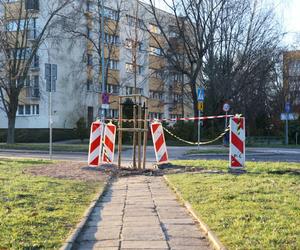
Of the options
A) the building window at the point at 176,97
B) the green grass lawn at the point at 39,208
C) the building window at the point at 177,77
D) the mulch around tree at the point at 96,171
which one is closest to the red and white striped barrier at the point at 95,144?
the mulch around tree at the point at 96,171

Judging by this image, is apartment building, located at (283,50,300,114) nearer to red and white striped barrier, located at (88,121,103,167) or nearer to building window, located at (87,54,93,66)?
building window, located at (87,54,93,66)

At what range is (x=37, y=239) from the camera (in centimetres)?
575

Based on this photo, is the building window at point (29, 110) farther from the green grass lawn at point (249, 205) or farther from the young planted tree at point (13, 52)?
the green grass lawn at point (249, 205)

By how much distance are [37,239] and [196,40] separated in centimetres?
3621

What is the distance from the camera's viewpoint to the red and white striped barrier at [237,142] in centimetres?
1300

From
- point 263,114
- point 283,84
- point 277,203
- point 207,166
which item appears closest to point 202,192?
point 277,203

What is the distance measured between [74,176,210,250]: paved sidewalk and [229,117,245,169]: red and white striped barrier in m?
3.46

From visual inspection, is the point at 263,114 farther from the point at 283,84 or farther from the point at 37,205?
the point at 37,205

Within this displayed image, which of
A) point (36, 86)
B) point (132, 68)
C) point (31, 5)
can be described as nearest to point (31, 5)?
point (31, 5)

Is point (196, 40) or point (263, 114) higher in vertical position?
point (196, 40)

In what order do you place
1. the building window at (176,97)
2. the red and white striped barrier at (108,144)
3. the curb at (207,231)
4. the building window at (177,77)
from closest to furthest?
the curb at (207,231)
the red and white striped barrier at (108,144)
the building window at (177,77)
the building window at (176,97)

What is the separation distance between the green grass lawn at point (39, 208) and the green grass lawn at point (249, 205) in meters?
1.90

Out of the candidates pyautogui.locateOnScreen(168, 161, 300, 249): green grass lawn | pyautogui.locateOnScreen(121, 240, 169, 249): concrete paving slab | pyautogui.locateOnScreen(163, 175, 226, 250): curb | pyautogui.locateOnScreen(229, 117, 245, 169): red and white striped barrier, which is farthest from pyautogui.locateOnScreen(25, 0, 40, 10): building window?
pyautogui.locateOnScreen(121, 240, 169, 249): concrete paving slab

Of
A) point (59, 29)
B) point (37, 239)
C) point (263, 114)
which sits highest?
point (59, 29)
